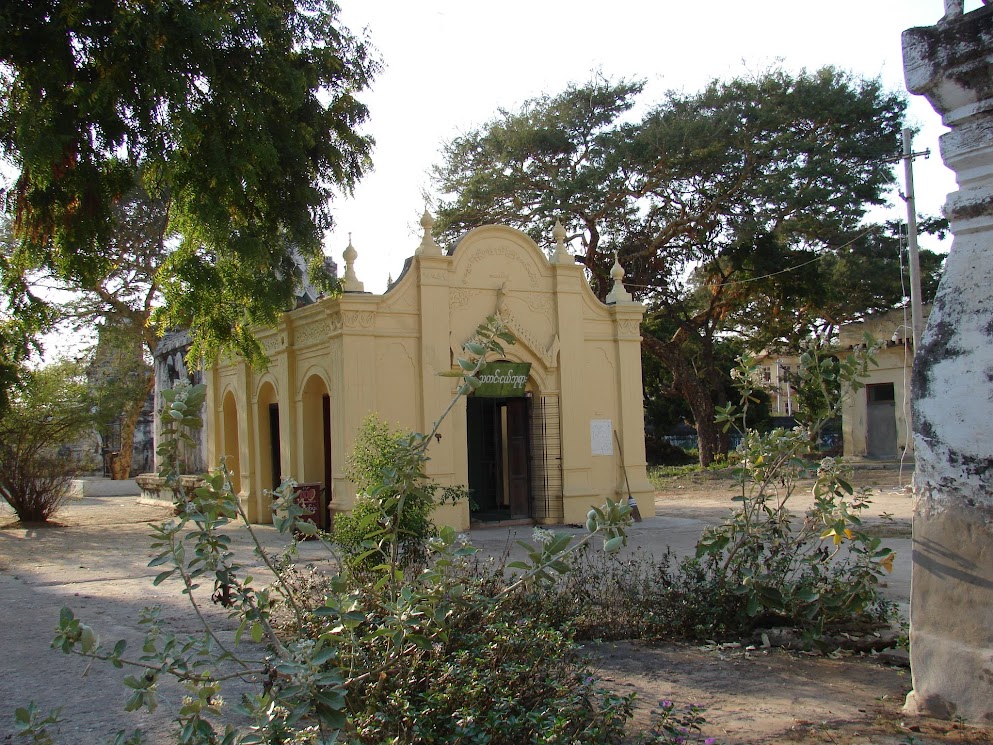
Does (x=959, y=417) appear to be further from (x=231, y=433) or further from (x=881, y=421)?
(x=881, y=421)

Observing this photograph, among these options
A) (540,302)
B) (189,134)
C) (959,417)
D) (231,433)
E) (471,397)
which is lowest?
(231,433)

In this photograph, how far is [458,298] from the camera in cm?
1468

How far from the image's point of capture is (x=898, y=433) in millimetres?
29016

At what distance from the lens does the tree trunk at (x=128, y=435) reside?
114 ft

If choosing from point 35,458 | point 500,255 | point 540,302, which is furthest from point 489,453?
point 35,458

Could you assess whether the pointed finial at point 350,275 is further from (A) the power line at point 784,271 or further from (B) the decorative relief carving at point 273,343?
(A) the power line at point 784,271

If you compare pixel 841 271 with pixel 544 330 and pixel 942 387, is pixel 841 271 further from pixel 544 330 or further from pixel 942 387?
pixel 942 387

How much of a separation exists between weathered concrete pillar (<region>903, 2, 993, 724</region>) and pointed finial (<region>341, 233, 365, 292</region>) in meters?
10.1

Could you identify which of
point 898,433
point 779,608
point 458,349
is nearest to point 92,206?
point 458,349

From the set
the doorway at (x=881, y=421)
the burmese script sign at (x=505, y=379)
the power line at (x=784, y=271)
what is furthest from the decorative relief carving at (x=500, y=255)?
the doorway at (x=881, y=421)

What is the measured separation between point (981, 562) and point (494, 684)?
2456 mm

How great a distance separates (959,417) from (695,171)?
68.0 ft

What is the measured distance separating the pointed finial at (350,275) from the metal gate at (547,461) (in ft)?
12.0

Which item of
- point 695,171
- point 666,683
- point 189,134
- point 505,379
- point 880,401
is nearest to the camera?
point 666,683
